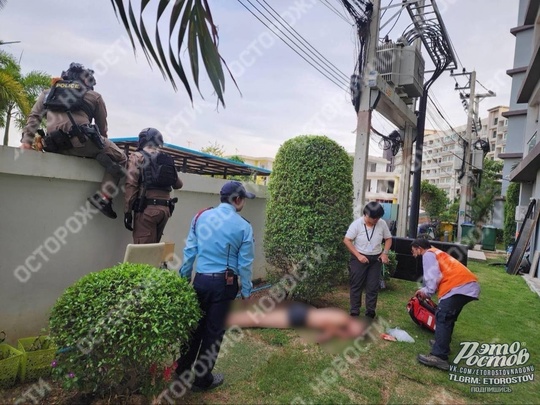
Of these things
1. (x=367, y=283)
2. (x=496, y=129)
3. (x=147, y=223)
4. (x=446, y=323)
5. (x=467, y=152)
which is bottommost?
(x=446, y=323)

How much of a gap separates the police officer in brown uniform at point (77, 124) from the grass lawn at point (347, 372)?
188 centimetres

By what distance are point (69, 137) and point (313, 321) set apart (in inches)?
134

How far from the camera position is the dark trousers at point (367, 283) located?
4.45 m

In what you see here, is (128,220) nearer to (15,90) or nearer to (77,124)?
(77,124)

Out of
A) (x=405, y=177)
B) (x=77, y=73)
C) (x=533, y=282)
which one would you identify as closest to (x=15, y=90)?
(x=77, y=73)

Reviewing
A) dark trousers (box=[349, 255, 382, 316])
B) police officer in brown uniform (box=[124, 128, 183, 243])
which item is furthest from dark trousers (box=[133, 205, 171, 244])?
dark trousers (box=[349, 255, 382, 316])

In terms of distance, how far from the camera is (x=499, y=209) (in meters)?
23.9

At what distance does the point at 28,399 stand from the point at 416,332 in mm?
4059

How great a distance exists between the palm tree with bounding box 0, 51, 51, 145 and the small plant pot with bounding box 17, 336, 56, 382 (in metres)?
6.87

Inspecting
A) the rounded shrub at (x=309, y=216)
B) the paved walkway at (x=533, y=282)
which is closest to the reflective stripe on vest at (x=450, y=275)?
the rounded shrub at (x=309, y=216)

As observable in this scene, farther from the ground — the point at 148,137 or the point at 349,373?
the point at 148,137

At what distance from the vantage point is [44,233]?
9.45ft

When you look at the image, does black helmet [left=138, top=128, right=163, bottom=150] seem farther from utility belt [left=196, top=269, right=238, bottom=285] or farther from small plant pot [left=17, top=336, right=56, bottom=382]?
small plant pot [left=17, top=336, right=56, bottom=382]

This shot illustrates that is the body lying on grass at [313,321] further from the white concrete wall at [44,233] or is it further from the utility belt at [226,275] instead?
the white concrete wall at [44,233]
